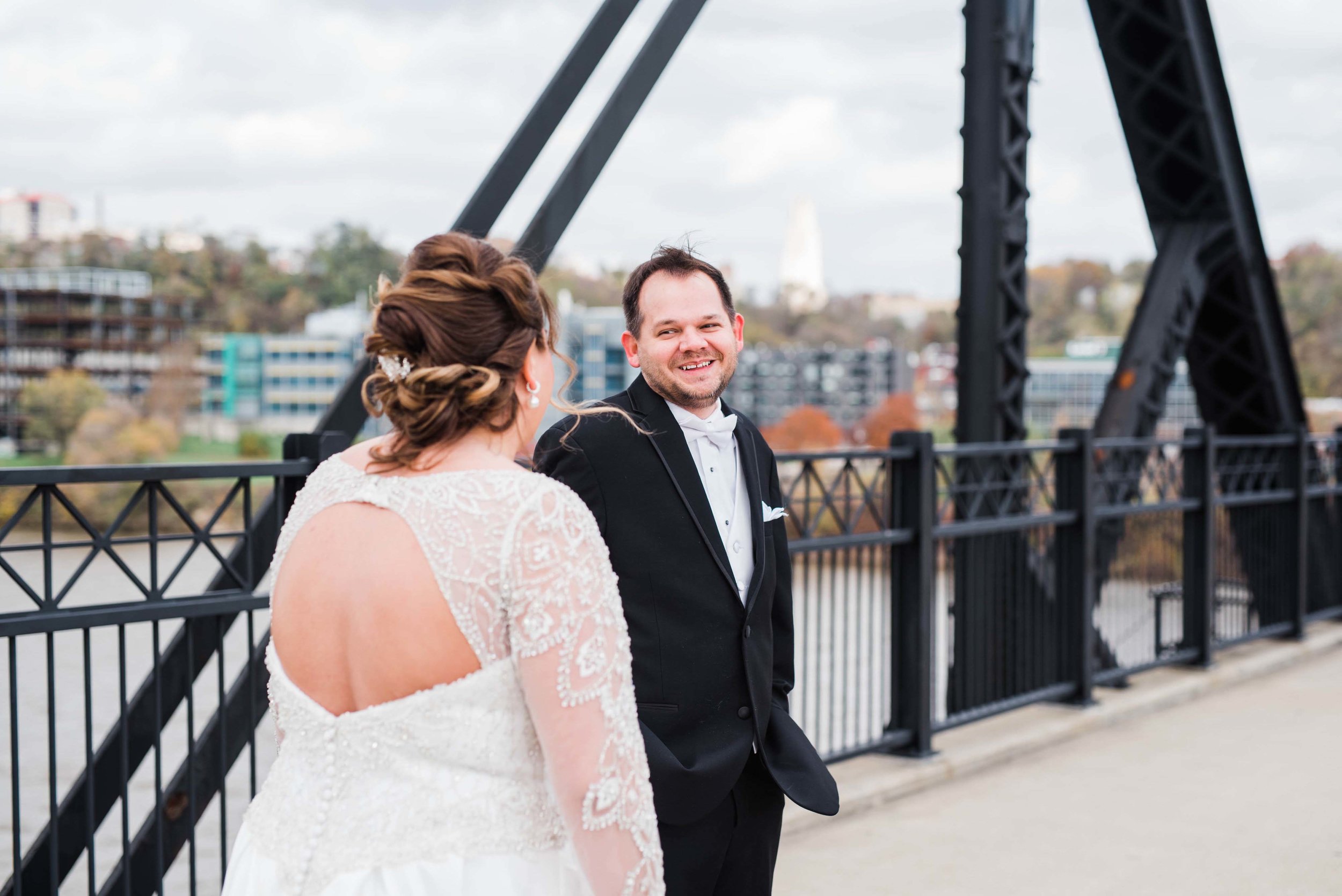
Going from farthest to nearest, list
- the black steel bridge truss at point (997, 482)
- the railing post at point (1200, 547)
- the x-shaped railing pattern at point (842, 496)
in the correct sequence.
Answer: the railing post at point (1200, 547), the x-shaped railing pattern at point (842, 496), the black steel bridge truss at point (997, 482)

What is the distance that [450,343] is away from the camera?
4.82ft

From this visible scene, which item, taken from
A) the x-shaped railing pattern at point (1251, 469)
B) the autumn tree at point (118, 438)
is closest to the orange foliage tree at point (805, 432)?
the autumn tree at point (118, 438)

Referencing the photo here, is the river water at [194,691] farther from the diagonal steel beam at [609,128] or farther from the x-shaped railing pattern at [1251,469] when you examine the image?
the diagonal steel beam at [609,128]

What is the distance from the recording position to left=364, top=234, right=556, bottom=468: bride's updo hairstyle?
1.46m

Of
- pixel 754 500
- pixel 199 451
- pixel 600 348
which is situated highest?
pixel 600 348

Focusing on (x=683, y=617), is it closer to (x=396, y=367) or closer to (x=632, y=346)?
(x=632, y=346)

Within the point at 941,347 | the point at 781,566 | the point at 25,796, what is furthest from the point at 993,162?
the point at 941,347

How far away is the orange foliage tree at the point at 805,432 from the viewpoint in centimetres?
8288

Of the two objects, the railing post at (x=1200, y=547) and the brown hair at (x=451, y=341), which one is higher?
the brown hair at (x=451, y=341)

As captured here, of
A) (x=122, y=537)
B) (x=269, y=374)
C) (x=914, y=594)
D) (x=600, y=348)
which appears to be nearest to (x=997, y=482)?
(x=914, y=594)

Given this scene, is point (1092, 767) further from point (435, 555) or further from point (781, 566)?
point (435, 555)

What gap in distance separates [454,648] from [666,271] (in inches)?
51.9

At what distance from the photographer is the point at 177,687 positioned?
3.33 m

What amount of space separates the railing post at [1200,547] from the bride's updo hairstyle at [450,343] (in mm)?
7508
